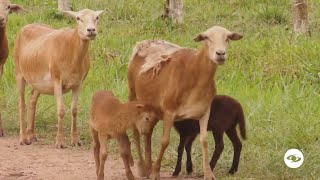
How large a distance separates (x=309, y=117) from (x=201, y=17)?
712cm

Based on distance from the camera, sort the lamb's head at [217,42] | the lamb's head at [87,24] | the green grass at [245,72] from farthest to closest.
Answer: the lamb's head at [87,24]
the green grass at [245,72]
the lamb's head at [217,42]

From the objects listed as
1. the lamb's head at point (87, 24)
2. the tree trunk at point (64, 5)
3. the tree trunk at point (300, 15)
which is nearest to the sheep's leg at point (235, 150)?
the lamb's head at point (87, 24)

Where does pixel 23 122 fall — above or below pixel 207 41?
below

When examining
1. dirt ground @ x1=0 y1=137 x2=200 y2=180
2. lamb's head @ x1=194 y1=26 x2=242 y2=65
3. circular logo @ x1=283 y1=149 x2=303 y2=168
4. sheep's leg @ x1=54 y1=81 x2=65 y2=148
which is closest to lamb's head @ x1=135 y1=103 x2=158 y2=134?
dirt ground @ x1=0 y1=137 x2=200 y2=180

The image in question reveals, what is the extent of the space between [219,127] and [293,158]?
2.79 ft

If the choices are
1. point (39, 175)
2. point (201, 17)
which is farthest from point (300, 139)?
point (201, 17)

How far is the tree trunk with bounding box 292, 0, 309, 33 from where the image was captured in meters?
13.2

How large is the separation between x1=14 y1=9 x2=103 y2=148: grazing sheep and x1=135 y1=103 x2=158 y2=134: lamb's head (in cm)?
161

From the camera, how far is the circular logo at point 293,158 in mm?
7539

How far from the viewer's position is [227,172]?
25.2 feet

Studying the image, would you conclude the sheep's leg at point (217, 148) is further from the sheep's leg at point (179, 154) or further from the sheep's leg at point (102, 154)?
the sheep's leg at point (102, 154)

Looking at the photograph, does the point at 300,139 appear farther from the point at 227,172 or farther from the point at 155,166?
the point at 155,166

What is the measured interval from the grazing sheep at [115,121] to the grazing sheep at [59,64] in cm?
155

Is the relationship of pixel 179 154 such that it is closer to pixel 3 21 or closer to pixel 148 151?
pixel 148 151
